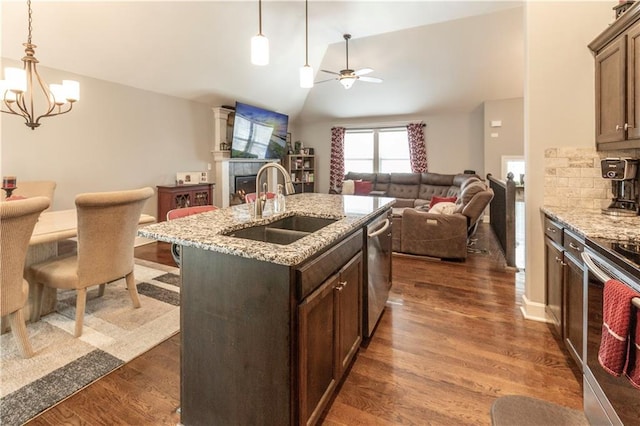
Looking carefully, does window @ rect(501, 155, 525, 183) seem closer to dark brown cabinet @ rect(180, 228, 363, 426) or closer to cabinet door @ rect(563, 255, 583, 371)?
cabinet door @ rect(563, 255, 583, 371)

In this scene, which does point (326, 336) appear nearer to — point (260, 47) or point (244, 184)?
point (260, 47)

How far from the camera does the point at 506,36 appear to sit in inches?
213

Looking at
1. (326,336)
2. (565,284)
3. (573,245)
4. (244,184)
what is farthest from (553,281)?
(244,184)

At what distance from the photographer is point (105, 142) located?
4.60 m

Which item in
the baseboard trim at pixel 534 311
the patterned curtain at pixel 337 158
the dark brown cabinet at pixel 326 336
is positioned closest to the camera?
the dark brown cabinet at pixel 326 336

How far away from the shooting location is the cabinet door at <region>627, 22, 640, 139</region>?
190cm

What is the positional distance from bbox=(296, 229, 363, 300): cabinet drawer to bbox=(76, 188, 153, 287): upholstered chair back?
1593 mm

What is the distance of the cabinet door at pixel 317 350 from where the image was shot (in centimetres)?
130

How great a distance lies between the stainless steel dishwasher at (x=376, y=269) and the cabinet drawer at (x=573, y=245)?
1094 mm

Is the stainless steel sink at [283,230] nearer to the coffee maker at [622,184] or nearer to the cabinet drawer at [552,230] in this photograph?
the cabinet drawer at [552,230]

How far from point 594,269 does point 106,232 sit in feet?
9.60

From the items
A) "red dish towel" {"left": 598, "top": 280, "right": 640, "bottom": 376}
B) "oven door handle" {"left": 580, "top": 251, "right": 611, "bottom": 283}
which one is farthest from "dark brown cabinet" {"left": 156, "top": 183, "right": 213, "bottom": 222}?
"red dish towel" {"left": 598, "top": 280, "right": 640, "bottom": 376}

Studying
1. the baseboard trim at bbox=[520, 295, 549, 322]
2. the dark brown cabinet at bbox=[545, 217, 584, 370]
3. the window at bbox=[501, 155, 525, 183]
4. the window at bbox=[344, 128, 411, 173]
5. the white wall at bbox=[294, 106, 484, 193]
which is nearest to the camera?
the dark brown cabinet at bbox=[545, 217, 584, 370]

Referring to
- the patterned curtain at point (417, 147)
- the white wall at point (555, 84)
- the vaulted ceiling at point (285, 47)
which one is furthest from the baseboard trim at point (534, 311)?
the patterned curtain at point (417, 147)
